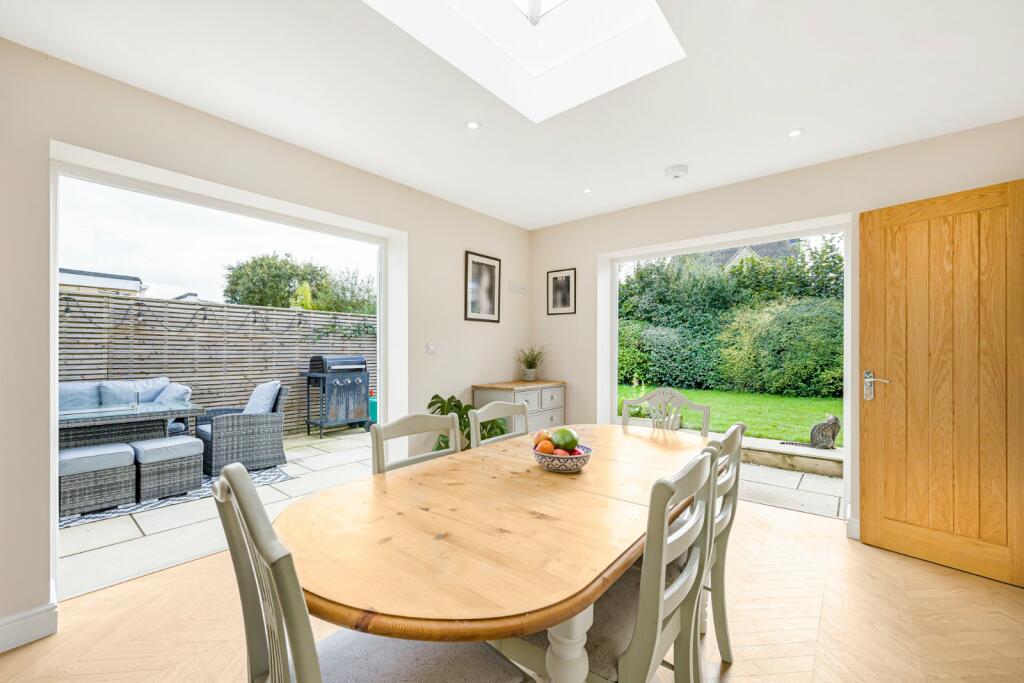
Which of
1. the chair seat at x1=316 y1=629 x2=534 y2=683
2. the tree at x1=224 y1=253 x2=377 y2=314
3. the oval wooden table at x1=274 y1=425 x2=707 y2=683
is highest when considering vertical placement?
the tree at x1=224 y1=253 x2=377 y2=314

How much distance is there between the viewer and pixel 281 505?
2867mm

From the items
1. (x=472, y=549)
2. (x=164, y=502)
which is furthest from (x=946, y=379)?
(x=164, y=502)

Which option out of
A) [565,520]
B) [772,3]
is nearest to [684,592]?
[565,520]

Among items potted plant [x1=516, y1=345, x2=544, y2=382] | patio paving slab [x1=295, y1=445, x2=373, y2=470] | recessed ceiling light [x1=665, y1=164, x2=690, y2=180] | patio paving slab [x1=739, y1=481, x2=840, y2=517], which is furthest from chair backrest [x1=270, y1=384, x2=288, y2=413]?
patio paving slab [x1=739, y1=481, x2=840, y2=517]

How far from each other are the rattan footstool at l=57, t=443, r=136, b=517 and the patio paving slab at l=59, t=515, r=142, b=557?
9cm

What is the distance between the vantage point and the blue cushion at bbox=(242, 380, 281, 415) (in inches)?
118

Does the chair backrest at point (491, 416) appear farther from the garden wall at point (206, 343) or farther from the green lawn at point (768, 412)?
the green lawn at point (768, 412)

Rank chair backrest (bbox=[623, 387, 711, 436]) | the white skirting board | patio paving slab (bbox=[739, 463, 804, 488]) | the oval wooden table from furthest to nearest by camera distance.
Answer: patio paving slab (bbox=[739, 463, 804, 488]), chair backrest (bbox=[623, 387, 711, 436]), the white skirting board, the oval wooden table

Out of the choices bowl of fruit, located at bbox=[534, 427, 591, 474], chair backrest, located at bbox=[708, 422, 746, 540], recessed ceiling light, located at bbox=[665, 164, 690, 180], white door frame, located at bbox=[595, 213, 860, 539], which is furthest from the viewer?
recessed ceiling light, located at bbox=[665, 164, 690, 180]

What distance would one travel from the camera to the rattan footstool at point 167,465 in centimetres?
266

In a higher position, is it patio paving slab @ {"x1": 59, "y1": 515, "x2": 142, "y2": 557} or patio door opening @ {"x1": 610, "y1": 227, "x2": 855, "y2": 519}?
patio door opening @ {"x1": 610, "y1": 227, "x2": 855, "y2": 519}

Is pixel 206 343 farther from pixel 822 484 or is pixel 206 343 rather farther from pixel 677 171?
pixel 822 484

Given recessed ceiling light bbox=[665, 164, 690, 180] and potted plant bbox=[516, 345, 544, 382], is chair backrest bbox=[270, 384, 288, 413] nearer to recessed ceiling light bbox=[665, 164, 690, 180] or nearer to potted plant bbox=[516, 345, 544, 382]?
potted plant bbox=[516, 345, 544, 382]

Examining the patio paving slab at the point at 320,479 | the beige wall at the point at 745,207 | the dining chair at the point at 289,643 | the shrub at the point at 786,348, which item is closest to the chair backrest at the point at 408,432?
the dining chair at the point at 289,643
